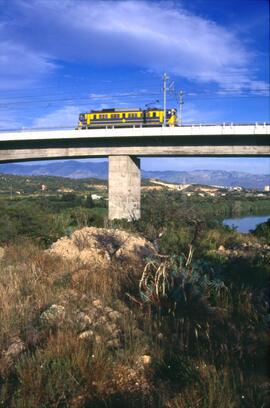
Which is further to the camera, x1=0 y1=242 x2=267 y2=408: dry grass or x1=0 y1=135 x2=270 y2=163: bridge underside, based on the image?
x1=0 y1=135 x2=270 y2=163: bridge underside

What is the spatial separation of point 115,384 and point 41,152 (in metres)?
31.6

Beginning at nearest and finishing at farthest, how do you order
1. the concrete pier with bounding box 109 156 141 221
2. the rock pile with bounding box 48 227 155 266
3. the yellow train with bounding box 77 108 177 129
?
1. the rock pile with bounding box 48 227 155 266
2. the concrete pier with bounding box 109 156 141 221
3. the yellow train with bounding box 77 108 177 129

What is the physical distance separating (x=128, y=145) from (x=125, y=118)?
468 cm

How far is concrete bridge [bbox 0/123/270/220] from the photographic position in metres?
29.4

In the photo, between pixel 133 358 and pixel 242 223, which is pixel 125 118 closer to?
pixel 242 223

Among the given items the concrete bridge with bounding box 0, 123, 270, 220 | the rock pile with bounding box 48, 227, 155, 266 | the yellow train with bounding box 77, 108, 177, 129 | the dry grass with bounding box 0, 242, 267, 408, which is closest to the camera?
the dry grass with bounding box 0, 242, 267, 408

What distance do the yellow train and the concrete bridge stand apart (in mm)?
3397

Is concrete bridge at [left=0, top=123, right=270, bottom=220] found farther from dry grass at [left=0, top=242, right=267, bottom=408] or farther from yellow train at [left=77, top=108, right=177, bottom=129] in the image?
dry grass at [left=0, top=242, right=267, bottom=408]

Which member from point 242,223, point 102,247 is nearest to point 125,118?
point 242,223

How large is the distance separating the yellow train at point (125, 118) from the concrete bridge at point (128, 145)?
340 centimetres

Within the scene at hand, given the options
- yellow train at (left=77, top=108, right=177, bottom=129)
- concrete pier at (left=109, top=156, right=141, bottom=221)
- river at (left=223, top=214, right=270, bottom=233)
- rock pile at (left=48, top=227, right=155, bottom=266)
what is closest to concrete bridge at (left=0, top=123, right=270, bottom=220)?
concrete pier at (left=109, top=156, right=141, bottom=221)

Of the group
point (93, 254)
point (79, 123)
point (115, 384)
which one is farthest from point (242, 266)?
point (79, 123)

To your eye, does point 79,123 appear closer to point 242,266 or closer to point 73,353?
point 242,266

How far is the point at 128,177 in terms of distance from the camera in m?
32.5
